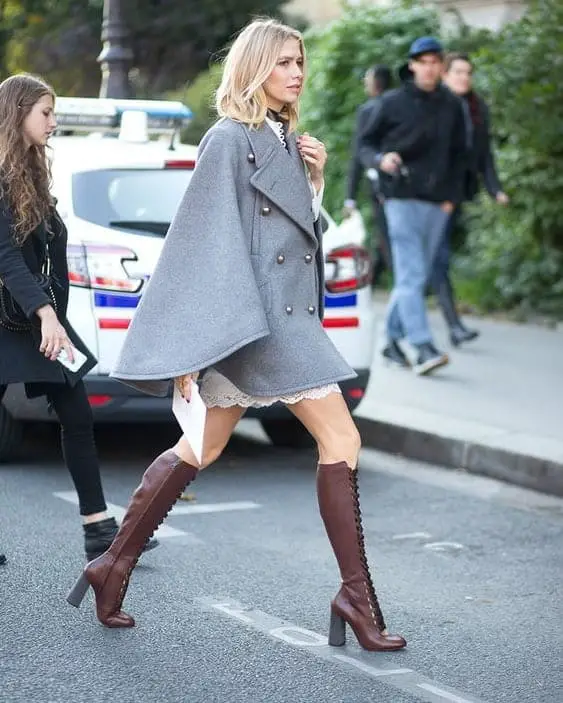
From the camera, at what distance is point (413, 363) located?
10.5 metres

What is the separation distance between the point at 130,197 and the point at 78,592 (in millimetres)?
2874

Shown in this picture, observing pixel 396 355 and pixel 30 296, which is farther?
pixel 396 355

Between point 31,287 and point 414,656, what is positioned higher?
point 31,287

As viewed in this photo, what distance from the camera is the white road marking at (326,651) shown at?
422cm

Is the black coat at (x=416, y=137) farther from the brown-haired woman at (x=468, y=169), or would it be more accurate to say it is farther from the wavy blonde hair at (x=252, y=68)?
the wavy blonde hair at (x=252, y=68)

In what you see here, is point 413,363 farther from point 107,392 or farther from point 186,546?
point 186,546

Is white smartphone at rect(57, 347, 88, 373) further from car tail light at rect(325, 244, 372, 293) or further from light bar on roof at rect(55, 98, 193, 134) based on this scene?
light bar on roof at rect(55, 98, 193, 134)

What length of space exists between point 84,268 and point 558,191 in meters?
5.89

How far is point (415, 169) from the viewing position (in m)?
9.95

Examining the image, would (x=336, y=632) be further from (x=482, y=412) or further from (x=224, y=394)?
(x=482, y=412)

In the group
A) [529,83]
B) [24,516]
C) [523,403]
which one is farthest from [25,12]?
[24,516]

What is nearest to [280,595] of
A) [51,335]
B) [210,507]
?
[51,335]

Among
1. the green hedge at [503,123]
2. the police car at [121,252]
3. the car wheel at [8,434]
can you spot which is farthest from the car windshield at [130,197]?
the green hedge at [503,123]

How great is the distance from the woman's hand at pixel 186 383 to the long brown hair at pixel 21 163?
0.93 meters
